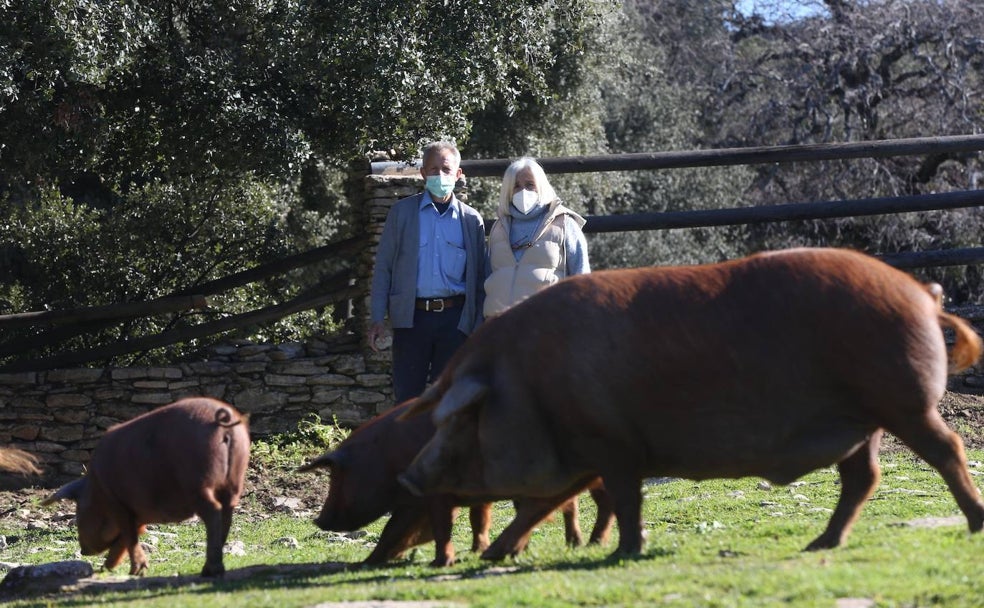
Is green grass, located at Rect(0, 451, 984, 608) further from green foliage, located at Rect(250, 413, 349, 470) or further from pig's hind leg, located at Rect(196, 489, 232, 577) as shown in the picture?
green foliage, located at Rect(250, 413, 349, 470)

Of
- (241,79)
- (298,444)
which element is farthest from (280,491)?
(241,79)

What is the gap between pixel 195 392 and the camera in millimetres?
12531

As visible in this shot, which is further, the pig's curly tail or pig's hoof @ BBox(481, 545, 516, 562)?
the pig's curly tail

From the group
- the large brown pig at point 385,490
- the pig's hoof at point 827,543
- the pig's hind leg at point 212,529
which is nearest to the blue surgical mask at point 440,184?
the large brown pig at point 385,490

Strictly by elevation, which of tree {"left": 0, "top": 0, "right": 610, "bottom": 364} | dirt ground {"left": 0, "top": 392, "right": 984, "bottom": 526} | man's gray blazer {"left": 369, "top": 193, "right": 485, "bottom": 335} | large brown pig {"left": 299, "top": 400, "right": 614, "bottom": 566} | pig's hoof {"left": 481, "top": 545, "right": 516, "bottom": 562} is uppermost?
tree {"left": 0, "top": 0, "right": 610, "bottom": 364}

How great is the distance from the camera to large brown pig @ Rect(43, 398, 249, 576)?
21.1 ft

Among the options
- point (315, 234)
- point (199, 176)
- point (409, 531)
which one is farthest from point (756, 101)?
point (409, 531)

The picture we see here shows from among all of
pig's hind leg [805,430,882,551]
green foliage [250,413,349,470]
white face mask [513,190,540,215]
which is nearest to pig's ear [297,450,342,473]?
white face mask [513,190,540,215]

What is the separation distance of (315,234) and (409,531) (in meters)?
11.1

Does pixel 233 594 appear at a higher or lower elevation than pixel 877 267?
lower

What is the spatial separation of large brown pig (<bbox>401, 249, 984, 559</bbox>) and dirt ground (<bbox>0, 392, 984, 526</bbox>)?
4.64 m

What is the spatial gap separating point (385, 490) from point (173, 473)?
1.05m

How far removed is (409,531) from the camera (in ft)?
22.1

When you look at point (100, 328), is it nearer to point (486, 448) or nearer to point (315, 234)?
point (315, 234)
